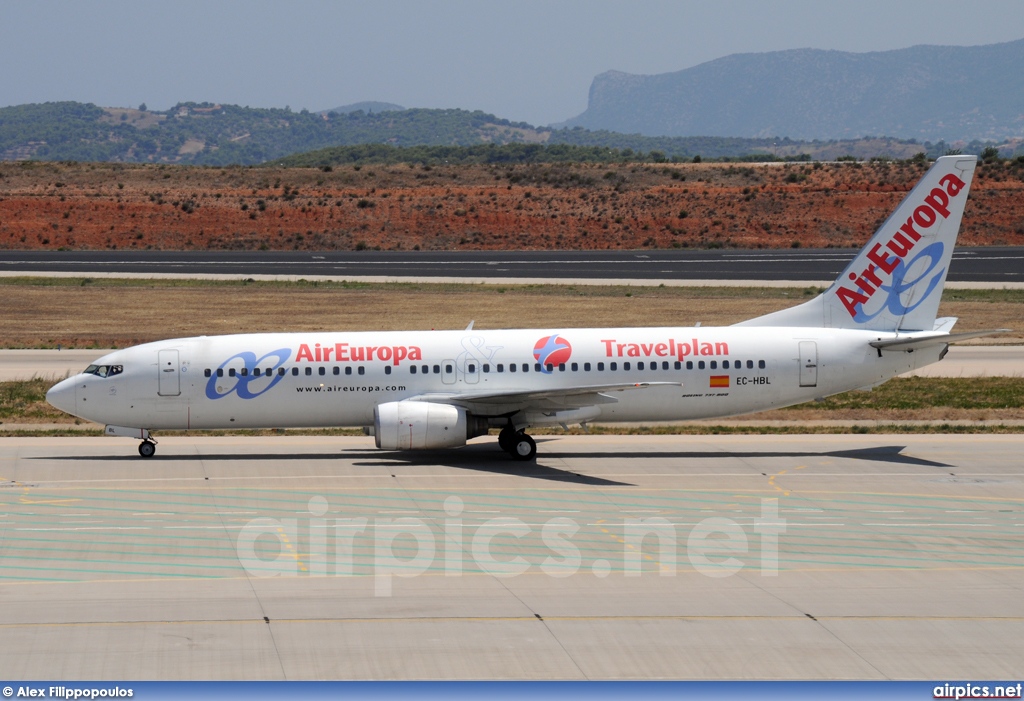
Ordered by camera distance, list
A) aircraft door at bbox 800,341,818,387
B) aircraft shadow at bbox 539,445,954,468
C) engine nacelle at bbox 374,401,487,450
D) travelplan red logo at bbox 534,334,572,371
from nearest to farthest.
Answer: engine nacelle at bbox 374,401,487,450, aircraft shadow at bbox 539,445,954,468, travelplan red logo at bbox 534,334,572,371, aircraft door at bbox 800,341,818,387

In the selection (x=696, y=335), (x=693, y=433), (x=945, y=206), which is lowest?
(x=693, y=433)

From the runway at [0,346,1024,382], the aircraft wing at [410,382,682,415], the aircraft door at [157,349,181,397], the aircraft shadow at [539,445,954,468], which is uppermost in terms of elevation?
the aircraft door at [157,349,181,397]

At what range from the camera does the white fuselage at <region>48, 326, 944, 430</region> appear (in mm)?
33062

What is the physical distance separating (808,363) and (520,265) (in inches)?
2426

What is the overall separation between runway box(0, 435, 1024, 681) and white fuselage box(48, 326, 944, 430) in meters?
1.37

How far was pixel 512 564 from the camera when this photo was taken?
Result: 22000 millimetres

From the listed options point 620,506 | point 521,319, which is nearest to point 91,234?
point 521,319

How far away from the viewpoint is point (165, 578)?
2106 centimetres

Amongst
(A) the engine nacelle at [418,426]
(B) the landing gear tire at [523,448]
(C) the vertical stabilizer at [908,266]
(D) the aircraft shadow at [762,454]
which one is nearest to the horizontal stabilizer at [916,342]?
(C) the vertical stabilizer at [908,266]

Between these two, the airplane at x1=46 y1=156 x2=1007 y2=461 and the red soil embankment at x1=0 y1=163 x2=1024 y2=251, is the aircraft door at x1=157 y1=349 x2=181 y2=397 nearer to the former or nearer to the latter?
the airplane at x1=46 y1=156 x2=1007 y2=461

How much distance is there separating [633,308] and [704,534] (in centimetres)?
4305

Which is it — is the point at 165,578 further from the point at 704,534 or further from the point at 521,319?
the point at 521,319

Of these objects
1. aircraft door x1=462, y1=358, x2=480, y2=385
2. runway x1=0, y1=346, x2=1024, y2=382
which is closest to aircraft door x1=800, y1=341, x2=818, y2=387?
aircraft door x1=462, y1=358, x2=480, y2=385

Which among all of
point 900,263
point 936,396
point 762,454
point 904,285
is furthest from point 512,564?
point 936,396
